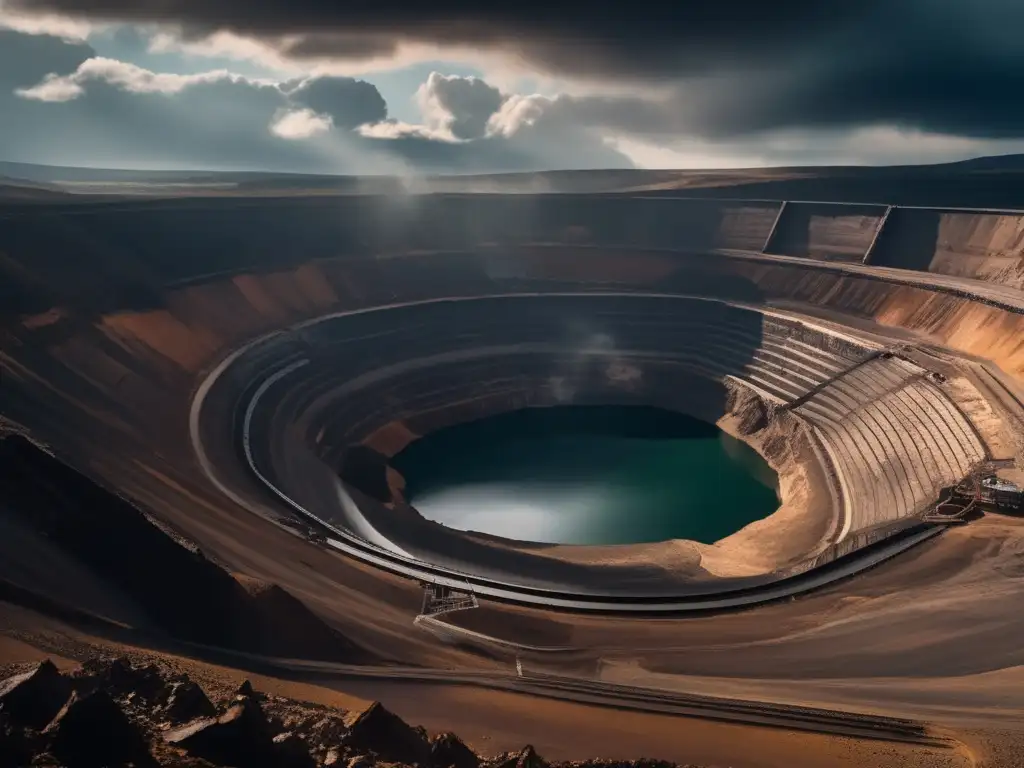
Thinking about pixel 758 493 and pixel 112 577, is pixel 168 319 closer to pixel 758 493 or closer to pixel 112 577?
pixel 112 577

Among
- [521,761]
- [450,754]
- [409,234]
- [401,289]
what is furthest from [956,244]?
[450,754]

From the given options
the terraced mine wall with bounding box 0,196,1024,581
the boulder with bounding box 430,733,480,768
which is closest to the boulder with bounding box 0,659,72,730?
the boulder with bounding box 430,733,480,768

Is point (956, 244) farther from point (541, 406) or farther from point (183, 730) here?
point (183, 730)

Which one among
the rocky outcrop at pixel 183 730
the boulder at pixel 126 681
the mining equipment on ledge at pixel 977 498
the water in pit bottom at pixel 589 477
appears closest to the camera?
the rocky outcrop at pixel 183 730

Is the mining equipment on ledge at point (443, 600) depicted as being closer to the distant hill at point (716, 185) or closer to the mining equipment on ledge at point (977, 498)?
the mining equipment on ledge at point (977, 498)

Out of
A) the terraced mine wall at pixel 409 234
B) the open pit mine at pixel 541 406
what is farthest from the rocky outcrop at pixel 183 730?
the terraced mine wall at pixel 409 234

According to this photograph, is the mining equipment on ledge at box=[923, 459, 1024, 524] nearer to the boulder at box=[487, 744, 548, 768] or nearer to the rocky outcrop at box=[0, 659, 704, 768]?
the rocky outcrop at box=[0, 659, 704, 768]
